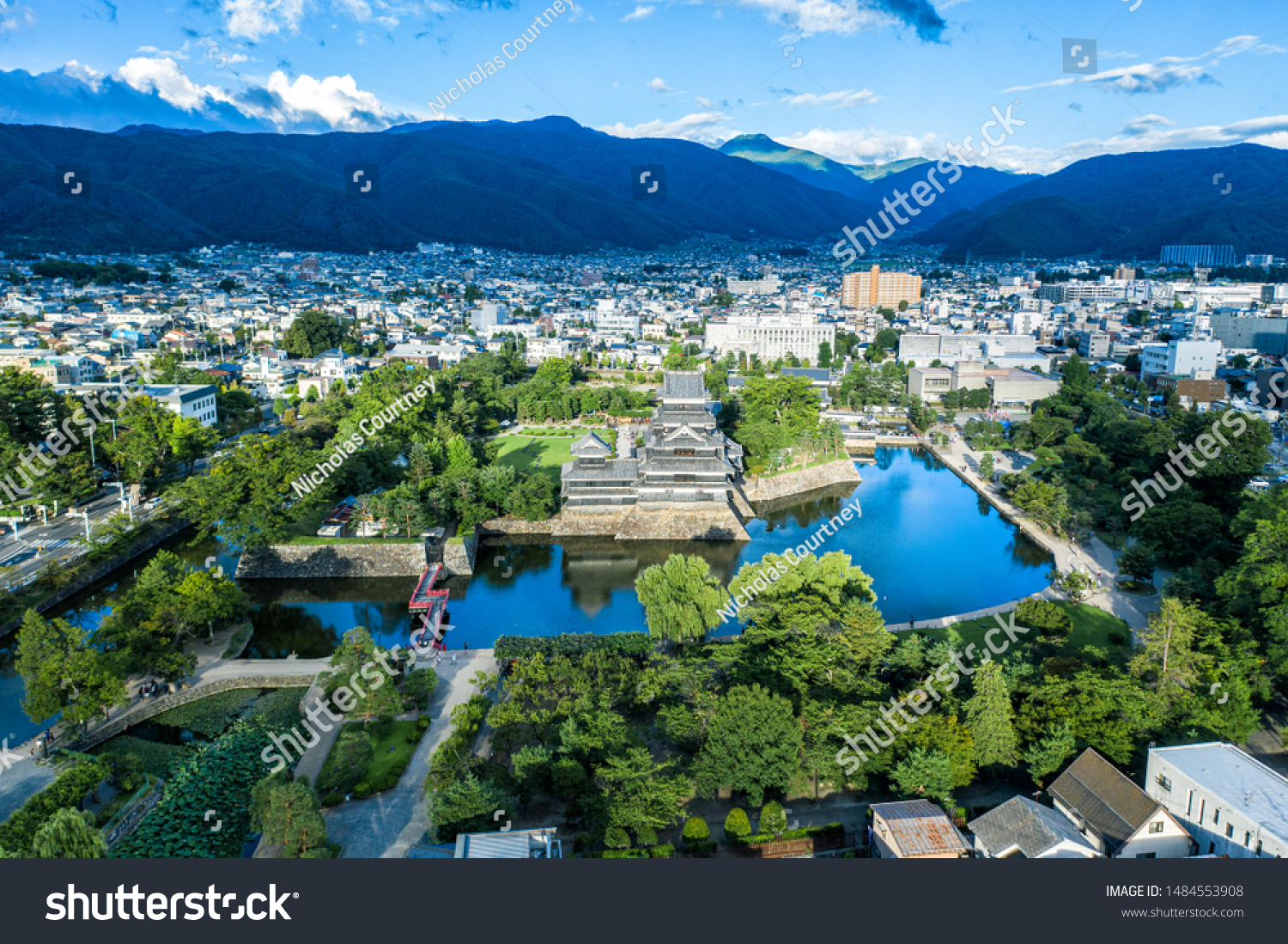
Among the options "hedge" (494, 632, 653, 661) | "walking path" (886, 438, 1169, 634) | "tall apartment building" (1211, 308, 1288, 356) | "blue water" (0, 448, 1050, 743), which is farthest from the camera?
"tall apartment building" (1211, 308, 1288, 356)

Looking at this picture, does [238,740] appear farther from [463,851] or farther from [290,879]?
[290,879]

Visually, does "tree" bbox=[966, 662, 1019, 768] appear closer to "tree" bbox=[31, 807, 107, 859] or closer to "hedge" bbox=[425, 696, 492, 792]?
"hedge" bbox=[425, 696, 492, 792]

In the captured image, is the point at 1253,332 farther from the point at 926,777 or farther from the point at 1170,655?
the point at 926,777

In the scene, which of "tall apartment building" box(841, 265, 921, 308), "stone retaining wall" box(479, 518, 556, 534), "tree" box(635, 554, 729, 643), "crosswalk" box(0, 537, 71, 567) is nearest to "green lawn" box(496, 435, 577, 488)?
"stone retaining wall" box(479, 518, 556, 534)

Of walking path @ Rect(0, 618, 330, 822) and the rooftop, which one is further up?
the rooftop

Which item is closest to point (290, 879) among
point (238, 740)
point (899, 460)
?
point (238, 740)

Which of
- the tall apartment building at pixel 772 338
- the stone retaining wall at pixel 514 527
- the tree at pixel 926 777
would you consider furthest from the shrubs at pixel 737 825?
the tall apartment building at pixel 772 338

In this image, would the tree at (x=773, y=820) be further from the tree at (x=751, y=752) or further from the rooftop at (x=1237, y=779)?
the rooftop at (x=1237, y=779)
